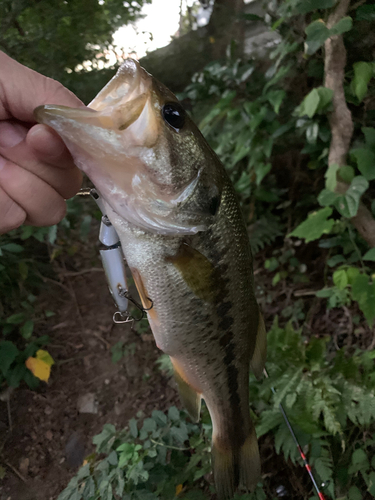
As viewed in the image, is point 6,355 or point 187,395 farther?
point 6,355

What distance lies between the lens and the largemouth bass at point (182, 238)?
680 millimetres

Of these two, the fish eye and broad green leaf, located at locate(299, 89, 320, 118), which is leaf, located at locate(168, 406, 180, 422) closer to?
the fish eye

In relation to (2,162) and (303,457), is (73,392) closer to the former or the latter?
(303,457)

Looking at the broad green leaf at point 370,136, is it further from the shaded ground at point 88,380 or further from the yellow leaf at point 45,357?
the yellow leaf at point 45,357

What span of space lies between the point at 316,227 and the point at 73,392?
7.19 feet

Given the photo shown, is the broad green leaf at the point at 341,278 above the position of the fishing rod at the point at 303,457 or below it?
above

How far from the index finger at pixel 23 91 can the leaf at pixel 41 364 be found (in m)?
2.19

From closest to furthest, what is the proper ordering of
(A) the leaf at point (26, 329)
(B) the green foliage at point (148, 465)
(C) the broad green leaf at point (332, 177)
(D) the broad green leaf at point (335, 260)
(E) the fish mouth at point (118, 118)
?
1. (E) the fish mouth at point (118, 118)
2. (B) the green foliage at point (148, 465)
3. (C) the broad green leaf at point (332, 177)
4. (D) the broad green leaf at point (335, 260)
5. (A) the leaf at point (26, 329)

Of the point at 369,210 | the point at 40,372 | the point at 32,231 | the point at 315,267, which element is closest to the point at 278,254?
the point at 315,267

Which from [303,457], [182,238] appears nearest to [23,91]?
[182,238]

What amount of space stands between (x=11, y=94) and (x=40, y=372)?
2.28 meters

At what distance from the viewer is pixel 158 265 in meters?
0.83

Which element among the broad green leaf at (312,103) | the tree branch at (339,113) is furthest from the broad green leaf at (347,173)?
the broad green leaf at (312,103)

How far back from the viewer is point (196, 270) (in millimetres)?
853
